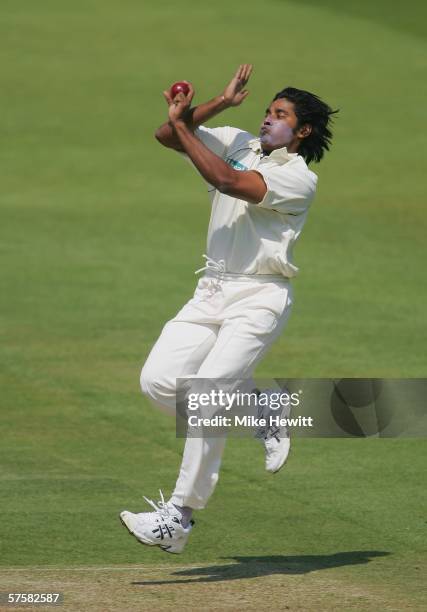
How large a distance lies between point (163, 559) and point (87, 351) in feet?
18.2

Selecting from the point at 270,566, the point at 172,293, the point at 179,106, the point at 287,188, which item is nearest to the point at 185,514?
the point at 270,566

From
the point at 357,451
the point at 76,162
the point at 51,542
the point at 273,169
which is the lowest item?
the point at 51,542

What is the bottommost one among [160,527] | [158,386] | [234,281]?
[160,527]

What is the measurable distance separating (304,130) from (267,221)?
1.95 feet

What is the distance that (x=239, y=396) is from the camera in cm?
735

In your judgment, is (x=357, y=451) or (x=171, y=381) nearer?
(x=171, y=381)

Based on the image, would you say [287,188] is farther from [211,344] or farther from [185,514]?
[185,514]

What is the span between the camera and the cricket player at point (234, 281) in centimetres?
714

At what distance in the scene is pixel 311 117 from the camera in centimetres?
761

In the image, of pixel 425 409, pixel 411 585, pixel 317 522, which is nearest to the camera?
pixel 411 585

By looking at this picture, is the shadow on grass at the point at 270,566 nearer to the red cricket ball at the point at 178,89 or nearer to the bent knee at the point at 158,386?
the bent knee at the point at 158,386

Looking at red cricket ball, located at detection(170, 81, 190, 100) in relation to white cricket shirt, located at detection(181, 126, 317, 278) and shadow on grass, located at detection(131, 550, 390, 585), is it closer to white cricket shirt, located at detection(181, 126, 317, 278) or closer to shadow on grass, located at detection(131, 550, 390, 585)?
white cricket shirt, located at detection(181, 126, 317, 278)

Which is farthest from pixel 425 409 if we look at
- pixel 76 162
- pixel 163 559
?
pixel 76 162

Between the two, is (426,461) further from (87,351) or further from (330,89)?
(330,89)
